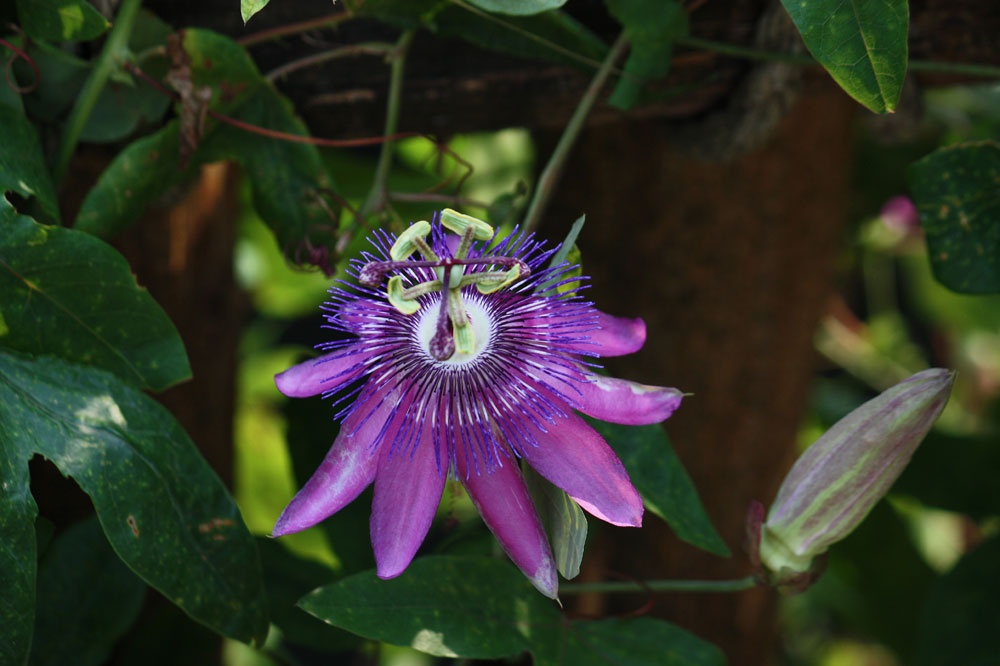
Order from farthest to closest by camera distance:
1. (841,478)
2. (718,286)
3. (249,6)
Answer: (718,286), (841,478), (249,6)

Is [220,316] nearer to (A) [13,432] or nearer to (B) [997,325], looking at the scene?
(A) [13,432]

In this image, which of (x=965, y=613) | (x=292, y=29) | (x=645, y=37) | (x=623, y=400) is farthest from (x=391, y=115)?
(x=965, y=613)

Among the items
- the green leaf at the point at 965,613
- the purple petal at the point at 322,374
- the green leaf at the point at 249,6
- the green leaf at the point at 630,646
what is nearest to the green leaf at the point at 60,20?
the green leaf at the point at 249,6

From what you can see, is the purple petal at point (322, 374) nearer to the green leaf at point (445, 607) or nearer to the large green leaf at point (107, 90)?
the green leaf at point (445, 607)

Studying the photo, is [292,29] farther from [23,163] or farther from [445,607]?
[445,607]

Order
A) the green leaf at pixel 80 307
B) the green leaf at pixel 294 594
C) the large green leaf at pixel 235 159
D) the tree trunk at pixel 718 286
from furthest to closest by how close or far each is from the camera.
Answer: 1. the tree trunk at pixel 718 286
2. the green leaf at pixel 294 594
3. the large green leaf at pixel 235 159
4. the green leaf at pixel 80 307
